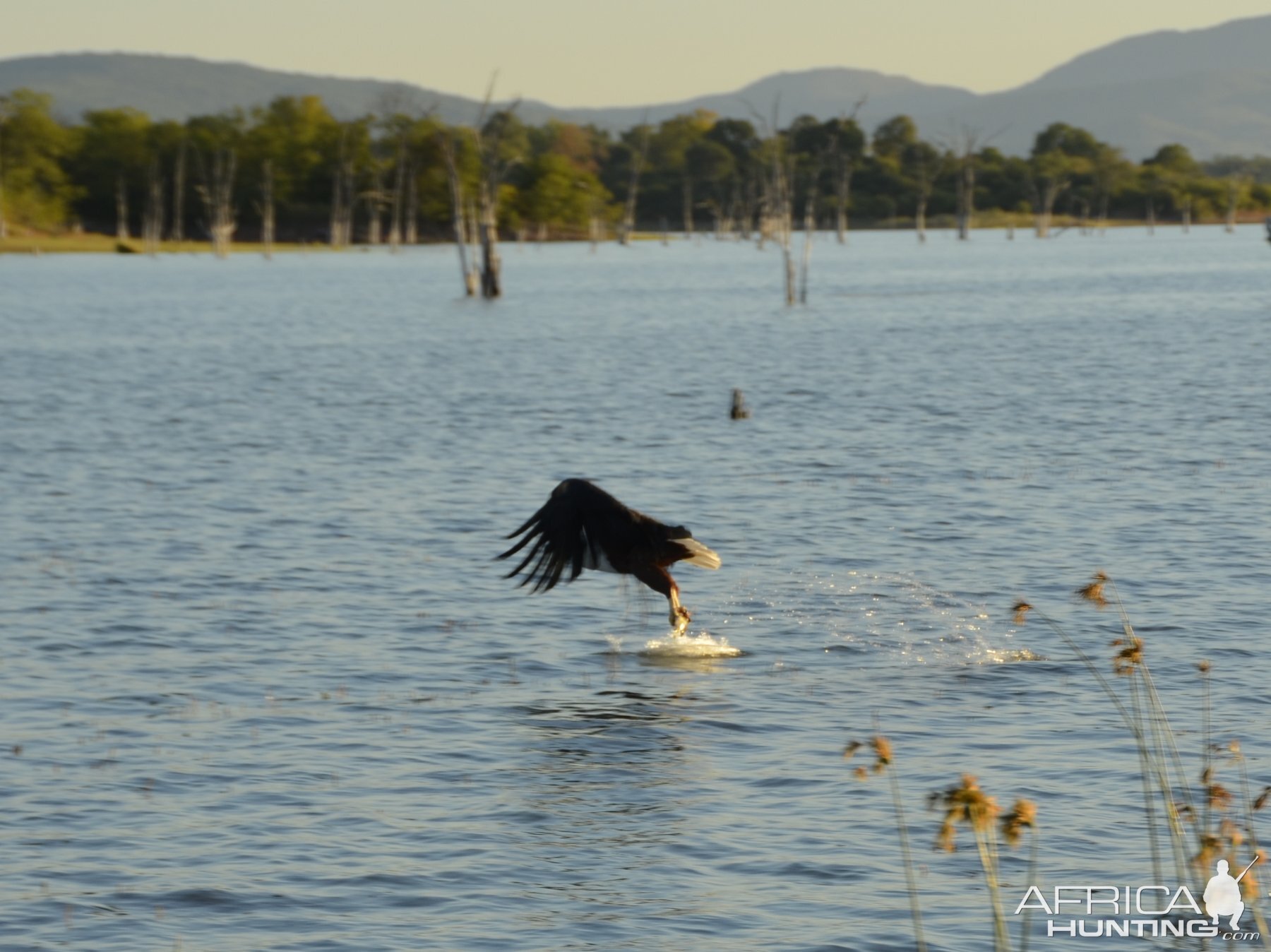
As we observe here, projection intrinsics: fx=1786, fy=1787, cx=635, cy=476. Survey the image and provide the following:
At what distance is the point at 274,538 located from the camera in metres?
20.5

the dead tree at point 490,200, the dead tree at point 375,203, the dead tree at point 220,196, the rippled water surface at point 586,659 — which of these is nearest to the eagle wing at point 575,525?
the rippled water surface at point 586,659

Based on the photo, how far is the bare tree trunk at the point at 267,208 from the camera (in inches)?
6403

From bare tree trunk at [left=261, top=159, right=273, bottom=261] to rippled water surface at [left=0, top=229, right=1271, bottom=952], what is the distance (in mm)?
127729

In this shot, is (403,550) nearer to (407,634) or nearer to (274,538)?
(274,538)

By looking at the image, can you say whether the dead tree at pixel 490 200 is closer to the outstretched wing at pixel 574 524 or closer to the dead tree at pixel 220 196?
the outstretched wing at pixel 574 524

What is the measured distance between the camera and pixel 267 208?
554ft

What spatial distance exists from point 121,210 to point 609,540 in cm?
17102

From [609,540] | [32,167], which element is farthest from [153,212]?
[609,540]

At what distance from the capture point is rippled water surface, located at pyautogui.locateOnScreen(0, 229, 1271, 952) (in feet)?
30.9

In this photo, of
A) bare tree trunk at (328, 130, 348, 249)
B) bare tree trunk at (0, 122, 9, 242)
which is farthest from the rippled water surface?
bare tree trunk at (0, 122, 9, 242)

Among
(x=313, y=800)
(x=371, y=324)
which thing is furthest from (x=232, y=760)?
(x=371, y=324)

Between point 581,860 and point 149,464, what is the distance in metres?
20.0

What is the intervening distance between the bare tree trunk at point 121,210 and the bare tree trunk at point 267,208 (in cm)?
1339

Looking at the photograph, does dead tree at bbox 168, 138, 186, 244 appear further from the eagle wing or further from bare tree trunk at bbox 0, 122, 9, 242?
the eagle wing
